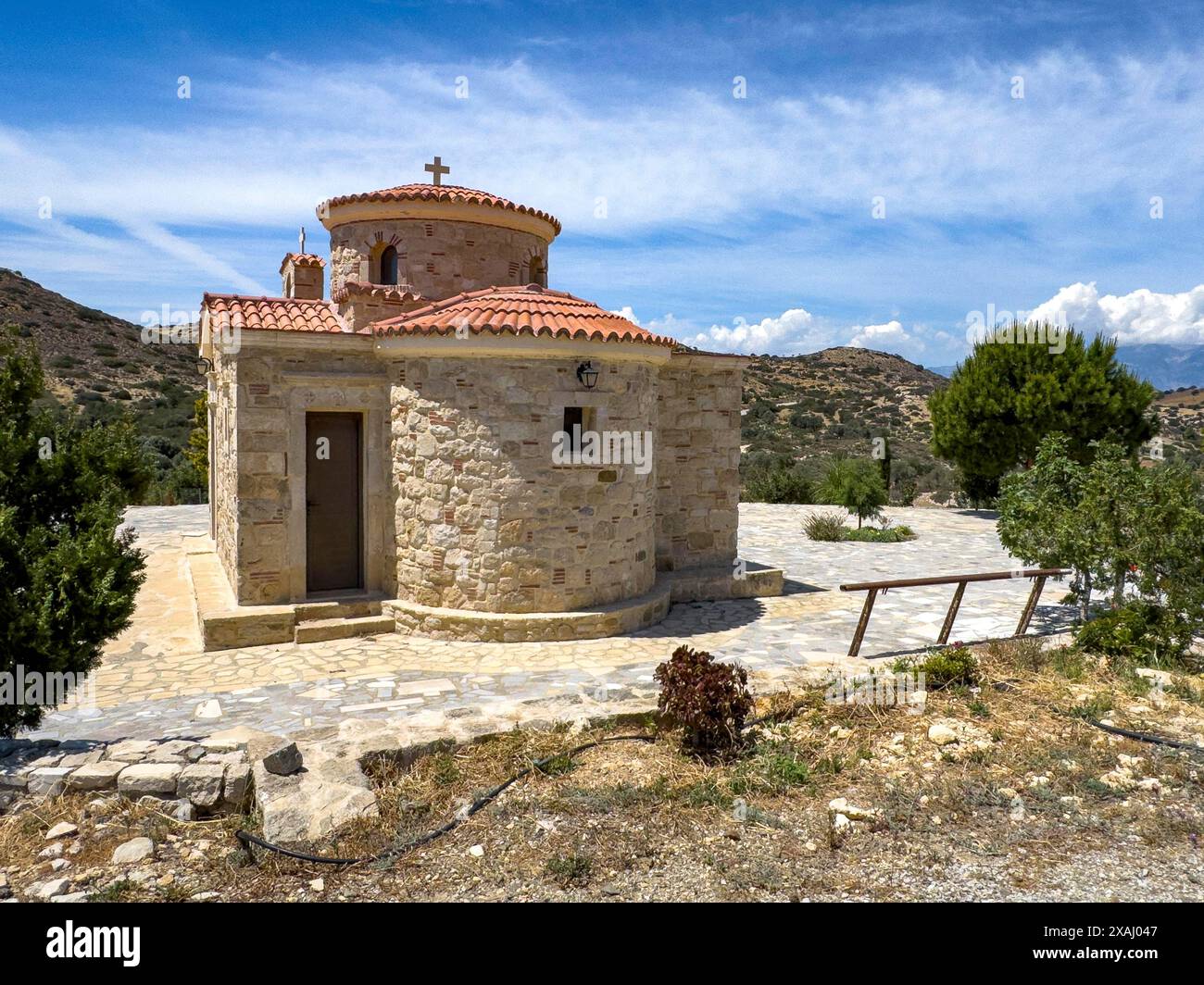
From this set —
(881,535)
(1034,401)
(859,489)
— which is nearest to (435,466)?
(881,535)

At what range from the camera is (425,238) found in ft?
35.2

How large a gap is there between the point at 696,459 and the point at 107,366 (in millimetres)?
33081

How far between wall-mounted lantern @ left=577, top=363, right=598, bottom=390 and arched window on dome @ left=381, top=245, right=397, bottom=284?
3.39m

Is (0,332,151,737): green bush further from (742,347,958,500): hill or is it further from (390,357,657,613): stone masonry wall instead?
(742,347,958,500): hill

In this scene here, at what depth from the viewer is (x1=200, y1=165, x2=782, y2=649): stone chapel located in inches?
351

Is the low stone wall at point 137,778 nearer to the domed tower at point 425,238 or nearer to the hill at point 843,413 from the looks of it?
Result: the domed tower at point 425,238

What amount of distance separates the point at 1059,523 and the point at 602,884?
701cm

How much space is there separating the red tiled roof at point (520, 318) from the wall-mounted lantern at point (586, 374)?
0.34 metres

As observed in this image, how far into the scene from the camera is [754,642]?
30.1ft

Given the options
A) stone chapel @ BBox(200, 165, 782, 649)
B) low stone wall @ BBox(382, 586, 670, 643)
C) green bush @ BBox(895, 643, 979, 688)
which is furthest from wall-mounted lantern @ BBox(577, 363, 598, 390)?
green bush @ BBox(895, 643, 979, 688)

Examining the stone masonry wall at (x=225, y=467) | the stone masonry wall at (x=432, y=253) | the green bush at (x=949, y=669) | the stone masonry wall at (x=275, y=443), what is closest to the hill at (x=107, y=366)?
the stone masonry wall at (x=225, y=467)

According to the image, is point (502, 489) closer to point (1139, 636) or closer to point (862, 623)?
point (862, 623)

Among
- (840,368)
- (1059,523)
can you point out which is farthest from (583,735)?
(840,368)
